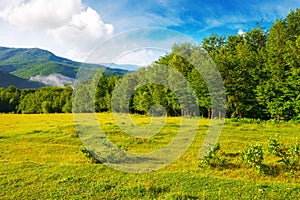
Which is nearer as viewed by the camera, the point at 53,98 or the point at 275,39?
the point at 275,39

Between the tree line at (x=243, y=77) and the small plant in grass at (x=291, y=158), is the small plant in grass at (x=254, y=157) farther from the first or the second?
the tree line at (x=243, y=77)

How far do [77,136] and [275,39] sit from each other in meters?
44.2

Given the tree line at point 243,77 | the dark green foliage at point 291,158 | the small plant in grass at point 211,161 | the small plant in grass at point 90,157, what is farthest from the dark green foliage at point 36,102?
the dark green foliage at point 291,158

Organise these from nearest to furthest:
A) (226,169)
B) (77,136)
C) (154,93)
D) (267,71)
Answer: (226,169)
(77,136)
(267,71)
(154,93)

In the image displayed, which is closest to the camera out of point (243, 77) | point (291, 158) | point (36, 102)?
point (291, 158)

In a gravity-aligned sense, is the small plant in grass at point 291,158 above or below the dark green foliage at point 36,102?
below

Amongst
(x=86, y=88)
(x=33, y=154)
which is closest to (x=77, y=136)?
(x=33, y=154)

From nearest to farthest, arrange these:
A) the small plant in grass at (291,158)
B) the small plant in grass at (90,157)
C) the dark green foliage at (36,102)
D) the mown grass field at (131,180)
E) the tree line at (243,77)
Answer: the mown grass field at (131,180), the small plant in grass at (291,158), the small plant in grass at (90,157), the tree line at (243,77), the dark green foliage at (36,102)

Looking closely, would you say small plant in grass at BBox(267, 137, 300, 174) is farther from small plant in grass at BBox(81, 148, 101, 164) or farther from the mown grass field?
small plant in grass at BBox(81, 148, 101, 164)

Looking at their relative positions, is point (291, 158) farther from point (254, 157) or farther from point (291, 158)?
point (254, 157)

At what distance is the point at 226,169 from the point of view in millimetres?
16781

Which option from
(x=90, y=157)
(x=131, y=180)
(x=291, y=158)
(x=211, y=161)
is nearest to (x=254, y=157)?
(x=291, y=158)

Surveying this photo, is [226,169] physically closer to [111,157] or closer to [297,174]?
[297,174]

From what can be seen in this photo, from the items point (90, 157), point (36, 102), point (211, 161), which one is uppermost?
point (36, 102)
